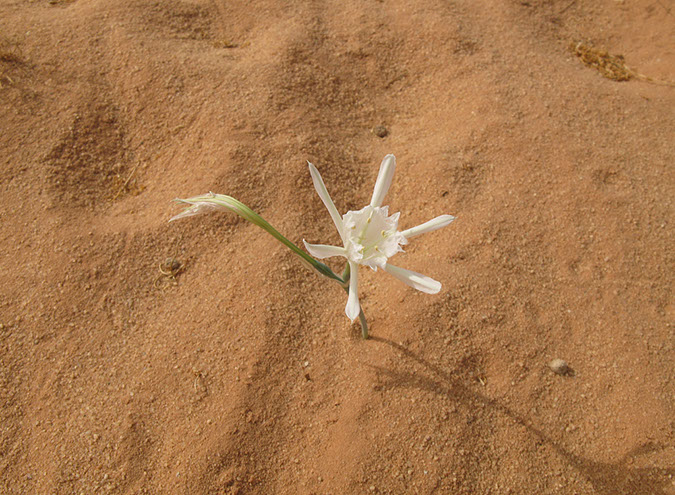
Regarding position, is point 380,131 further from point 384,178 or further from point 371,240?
point 371,240

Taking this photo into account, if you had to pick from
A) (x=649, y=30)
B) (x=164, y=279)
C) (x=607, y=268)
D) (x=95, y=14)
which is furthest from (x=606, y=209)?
(x=95, y=14)

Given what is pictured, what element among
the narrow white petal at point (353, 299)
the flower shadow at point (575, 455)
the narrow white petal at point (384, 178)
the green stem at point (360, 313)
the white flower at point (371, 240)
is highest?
the narrow white petal at point (384, 178)

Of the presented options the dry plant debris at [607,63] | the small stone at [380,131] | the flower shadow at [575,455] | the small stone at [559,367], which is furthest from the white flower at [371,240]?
the dry plant debris at [607,63]

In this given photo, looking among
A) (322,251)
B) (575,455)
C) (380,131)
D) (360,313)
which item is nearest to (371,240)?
(322,251)

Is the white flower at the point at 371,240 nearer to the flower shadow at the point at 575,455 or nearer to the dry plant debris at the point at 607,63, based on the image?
the flower shadow at the point at 575,455

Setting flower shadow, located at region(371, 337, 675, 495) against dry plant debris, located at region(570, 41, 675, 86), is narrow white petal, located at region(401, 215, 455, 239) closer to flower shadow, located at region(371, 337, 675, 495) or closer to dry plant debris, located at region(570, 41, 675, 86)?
flower shadow, located at region(371, 337, 675, 495)

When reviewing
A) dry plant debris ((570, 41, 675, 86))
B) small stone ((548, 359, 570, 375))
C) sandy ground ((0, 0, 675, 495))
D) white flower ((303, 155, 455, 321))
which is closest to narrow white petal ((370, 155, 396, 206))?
white flower ((303, 155, 455, 321))

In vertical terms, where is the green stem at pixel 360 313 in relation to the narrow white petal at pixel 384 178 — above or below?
below

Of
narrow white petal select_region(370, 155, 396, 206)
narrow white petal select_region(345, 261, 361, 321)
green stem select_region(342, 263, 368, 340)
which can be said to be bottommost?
green stem select_region(342, 263, 368, 340)
